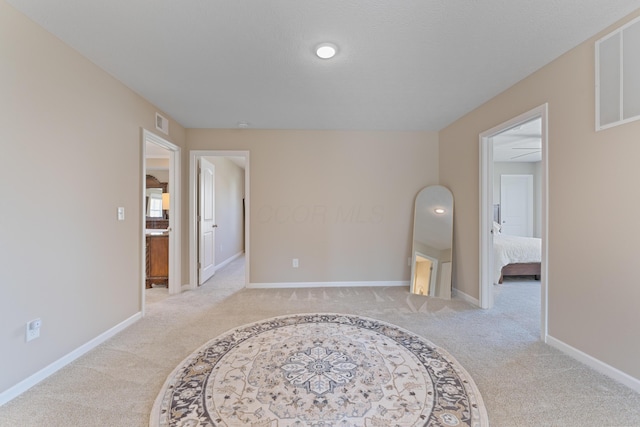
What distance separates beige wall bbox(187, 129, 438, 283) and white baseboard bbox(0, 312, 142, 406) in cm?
178

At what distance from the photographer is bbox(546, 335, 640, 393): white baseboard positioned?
5.69 feet

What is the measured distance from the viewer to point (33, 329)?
5.90 ft

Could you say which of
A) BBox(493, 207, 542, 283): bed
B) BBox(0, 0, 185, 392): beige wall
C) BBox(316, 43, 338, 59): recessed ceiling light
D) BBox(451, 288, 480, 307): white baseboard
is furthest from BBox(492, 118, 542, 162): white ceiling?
BBox(0, 0, 185, 392): beige wall

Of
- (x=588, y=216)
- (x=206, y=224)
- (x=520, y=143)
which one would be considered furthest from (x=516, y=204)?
(x=206, y=224)

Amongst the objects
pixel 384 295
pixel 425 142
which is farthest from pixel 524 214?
pixel 384 295

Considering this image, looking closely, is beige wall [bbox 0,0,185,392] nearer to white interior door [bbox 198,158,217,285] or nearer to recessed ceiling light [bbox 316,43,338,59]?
white interior door [bbox 198,158,217,285]

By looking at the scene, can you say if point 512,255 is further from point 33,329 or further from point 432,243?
point 33,329

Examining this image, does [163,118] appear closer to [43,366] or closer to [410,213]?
[43,366]

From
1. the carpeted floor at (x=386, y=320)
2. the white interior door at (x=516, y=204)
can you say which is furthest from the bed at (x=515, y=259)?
the white interior door at (x=516, y=204)

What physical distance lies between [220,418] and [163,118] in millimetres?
3277

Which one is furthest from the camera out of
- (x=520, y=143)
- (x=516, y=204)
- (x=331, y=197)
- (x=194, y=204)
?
(x=516, y=204)

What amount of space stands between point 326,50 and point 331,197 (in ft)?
7.59

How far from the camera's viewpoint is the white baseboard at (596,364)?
1735 millimetres

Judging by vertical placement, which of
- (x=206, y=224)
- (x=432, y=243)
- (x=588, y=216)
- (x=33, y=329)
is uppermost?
(x=588, y=216)
